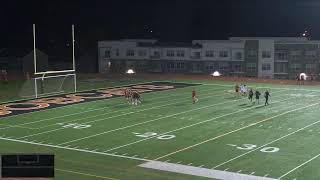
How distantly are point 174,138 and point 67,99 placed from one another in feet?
47.8

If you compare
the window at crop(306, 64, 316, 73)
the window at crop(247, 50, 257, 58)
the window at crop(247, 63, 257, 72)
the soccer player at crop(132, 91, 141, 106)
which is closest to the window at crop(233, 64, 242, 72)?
the window at crop(247, 63, 257, 72)

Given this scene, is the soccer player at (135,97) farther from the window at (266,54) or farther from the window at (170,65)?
the window at (170,65)

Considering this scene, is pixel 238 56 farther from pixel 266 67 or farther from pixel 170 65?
pixel 170 65

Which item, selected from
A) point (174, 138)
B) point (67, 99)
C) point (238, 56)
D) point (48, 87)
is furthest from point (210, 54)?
point (174, 138)

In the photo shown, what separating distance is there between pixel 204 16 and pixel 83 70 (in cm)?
3184

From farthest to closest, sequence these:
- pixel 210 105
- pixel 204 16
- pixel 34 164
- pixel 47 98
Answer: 1. pixel 204 16
2. pixel 47 98
3. pixel 210 105
4. pixel 34 164

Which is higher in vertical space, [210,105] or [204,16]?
[204,16]

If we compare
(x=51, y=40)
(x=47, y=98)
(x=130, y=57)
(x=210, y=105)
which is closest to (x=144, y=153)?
(x=210, y=105)

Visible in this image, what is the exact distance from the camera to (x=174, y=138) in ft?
74.9

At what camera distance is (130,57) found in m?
66.0

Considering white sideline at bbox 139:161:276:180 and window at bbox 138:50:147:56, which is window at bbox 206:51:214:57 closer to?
window at bbox 138:50:147:56

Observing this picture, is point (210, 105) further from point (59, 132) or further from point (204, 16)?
point (204, 16)

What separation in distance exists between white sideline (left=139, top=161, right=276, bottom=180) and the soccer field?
0.03m

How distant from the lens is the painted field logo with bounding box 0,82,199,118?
103 feet
